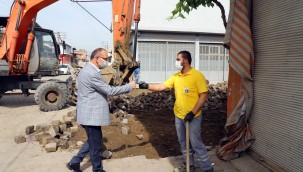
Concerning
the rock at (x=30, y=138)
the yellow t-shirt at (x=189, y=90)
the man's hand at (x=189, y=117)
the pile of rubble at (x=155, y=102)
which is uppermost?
the yellow t-shirt at (x=189, y=90)

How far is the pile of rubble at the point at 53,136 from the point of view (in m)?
6.20

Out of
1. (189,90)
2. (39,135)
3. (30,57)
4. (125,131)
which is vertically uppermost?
(30,57)

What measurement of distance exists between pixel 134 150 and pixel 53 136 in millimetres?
2056

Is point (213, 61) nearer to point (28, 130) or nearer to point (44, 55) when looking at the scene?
point (44, 55)

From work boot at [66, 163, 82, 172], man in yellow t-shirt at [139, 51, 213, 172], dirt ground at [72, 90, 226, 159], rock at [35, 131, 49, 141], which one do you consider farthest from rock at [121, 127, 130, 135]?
man in yellow t-shirt at [139, 51, 213, 172]

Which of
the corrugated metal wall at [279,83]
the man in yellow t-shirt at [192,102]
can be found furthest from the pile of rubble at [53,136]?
the corrugated metal wall at [279,83]

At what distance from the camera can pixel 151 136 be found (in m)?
6.64

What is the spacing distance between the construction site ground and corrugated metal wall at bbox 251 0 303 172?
57 cm

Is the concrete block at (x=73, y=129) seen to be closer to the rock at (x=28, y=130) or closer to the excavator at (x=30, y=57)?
the rock at (x=28, y=130)

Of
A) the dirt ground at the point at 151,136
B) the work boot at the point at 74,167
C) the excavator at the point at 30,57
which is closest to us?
the work boot at the point at 74,167

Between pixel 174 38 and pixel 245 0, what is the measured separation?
1442 cm

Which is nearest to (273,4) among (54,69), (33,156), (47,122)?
(33,156)

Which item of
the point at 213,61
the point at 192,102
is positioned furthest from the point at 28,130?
the point at 213,61

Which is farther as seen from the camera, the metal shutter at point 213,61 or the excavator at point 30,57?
the metal shutter at point 213,61
